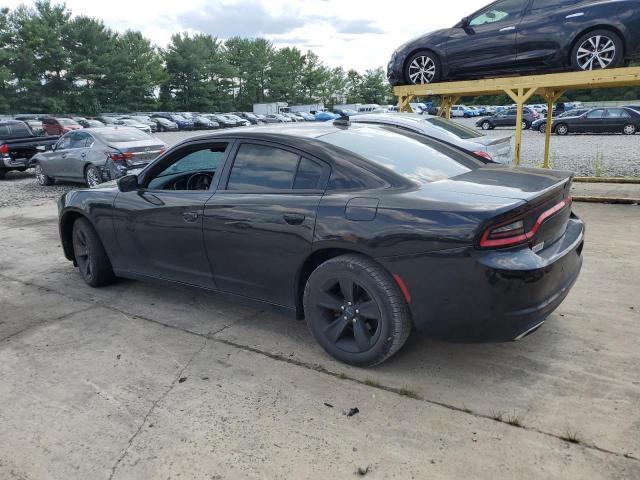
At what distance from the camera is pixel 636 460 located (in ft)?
7.93

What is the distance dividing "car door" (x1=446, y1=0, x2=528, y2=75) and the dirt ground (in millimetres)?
5903

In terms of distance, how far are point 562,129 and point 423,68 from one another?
18.9 m

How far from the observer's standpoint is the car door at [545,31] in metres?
8.37

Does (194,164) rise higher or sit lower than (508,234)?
higher

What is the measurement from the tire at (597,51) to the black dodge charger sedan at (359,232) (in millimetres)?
5664

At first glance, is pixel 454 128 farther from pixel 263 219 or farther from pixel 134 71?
pixel 134 71

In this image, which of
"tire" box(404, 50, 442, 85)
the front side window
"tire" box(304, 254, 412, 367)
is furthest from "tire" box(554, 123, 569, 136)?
"tire" box(304, 254, 412, 367)

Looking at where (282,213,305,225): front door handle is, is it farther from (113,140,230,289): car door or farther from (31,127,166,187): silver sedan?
(31,127,166,187): silver sedan

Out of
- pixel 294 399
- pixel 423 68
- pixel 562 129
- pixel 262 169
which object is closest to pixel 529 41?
pixel 423 68

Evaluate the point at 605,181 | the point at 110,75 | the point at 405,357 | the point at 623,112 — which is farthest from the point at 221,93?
the point at 405,357

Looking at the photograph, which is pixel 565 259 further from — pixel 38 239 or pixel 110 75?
pixel 110 75

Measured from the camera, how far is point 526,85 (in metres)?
8.88

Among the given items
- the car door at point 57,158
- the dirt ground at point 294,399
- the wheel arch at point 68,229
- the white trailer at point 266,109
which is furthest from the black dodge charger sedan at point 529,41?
the white trailer at point 266,109

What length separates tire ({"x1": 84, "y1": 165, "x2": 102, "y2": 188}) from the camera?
11.4m
